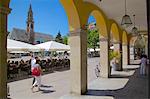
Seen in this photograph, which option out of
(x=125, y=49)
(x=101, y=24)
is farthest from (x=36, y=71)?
(x=125, y=49)

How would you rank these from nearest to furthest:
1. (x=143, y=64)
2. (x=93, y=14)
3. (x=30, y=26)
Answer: (x=93, y=14)
(x=143, y=64)
(x=30, y=26)

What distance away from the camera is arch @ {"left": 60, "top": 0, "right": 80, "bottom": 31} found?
9.80m

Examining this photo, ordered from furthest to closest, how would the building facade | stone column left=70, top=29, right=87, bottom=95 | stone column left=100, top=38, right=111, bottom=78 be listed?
the building facade
stone column left=100, top=38, right=111, bottom=78
stone column left=70, top=29, right=87, bottom=95

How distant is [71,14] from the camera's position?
34.0ft

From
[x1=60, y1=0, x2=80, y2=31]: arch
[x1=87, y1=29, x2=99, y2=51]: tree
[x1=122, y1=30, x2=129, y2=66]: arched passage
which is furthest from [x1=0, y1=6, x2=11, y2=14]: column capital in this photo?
[x1=87, y1=29, x2=99, y2=51]: tree

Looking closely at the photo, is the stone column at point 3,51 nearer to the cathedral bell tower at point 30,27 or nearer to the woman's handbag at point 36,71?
the woman's handbag at point 36,71

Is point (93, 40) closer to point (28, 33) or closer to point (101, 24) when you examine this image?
point (28, 33)

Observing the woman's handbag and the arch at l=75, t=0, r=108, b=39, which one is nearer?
the arch at l=75, t=0, r=108, b=39

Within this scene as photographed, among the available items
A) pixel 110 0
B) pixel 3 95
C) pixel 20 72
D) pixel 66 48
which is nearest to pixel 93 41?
pixel 66 48

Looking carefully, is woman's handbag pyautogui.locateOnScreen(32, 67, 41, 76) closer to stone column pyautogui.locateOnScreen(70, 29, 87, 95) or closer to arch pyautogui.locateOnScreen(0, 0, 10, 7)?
A: stone column pyautogui.locateOnScreen(70, 29, 87, 95)

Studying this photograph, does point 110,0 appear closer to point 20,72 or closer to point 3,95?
point 3,95

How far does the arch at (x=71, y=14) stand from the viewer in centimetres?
980

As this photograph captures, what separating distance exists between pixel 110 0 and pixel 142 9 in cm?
300

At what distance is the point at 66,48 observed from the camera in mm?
25062
